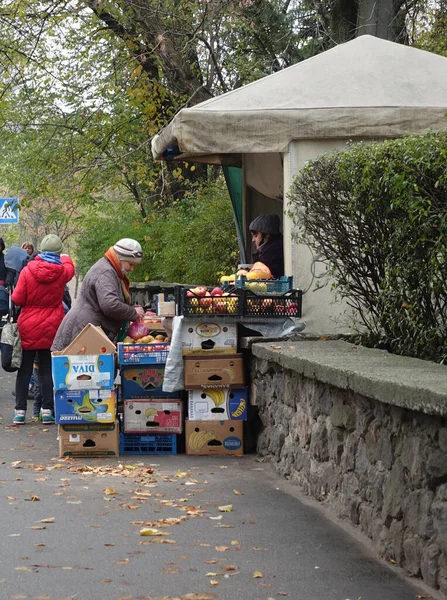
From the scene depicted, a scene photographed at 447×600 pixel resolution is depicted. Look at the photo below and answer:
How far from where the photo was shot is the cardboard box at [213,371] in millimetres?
9516

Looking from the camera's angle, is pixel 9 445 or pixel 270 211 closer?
pixel 9 445

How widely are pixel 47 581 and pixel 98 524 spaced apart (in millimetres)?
1347

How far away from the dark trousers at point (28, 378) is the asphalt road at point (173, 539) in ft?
8.19

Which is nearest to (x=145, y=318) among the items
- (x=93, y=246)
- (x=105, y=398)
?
(x=105, y=398)

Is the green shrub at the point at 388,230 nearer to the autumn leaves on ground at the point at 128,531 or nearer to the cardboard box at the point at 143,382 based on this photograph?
the autumn leaves on ground at the point at 128,531

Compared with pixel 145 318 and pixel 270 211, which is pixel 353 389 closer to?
pixel 145 318

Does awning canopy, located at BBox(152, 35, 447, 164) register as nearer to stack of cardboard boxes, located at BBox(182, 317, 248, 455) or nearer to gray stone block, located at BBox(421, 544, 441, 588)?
stack of cardboard boxes, located at BBox(182, 317, 248, 455)

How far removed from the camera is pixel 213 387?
960 cm

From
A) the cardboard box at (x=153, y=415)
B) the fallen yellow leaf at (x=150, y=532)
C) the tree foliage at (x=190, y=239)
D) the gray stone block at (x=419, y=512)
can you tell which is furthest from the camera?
the tree foliage at (x=190, y=239)

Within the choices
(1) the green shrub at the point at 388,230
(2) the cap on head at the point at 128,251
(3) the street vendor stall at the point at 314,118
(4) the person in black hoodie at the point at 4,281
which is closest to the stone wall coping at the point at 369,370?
(1) the green shrub at the point at 388,230

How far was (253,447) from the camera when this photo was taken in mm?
9836

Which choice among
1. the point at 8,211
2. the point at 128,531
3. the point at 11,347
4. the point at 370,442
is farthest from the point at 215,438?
the point at 8,211

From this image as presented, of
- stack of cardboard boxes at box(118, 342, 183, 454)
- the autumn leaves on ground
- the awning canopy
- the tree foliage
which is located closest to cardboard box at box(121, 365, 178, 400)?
stack of cardboard boxes at box(118, 342, 183, 454)

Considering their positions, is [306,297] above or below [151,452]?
above
